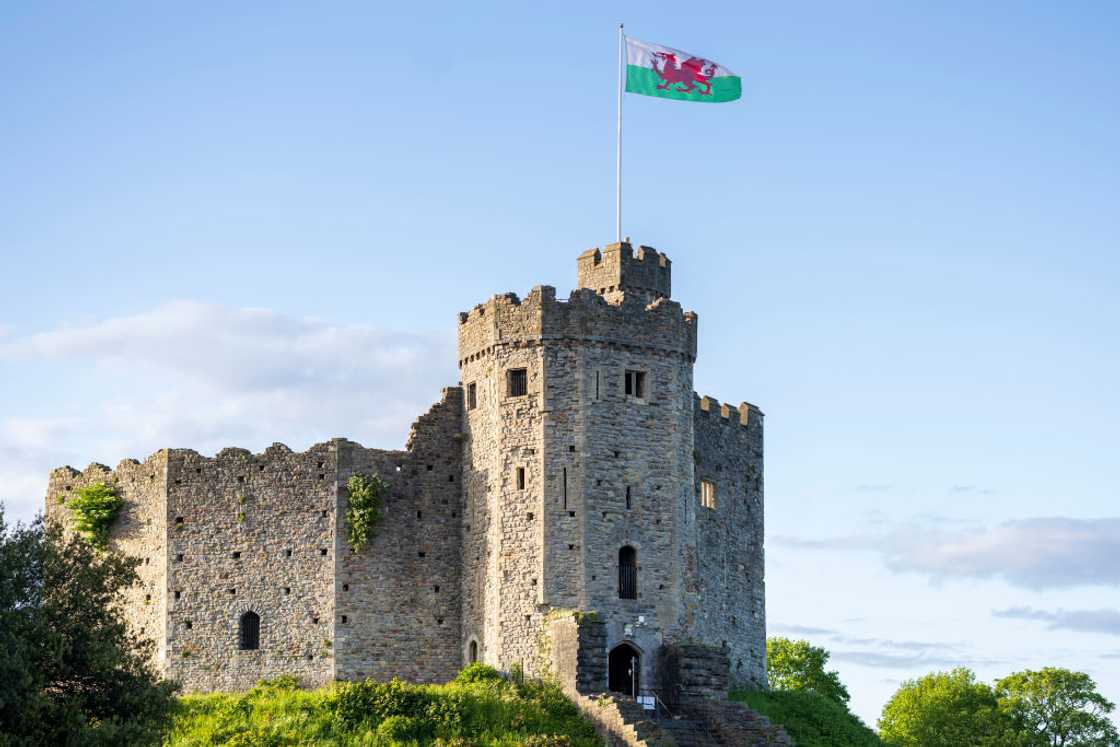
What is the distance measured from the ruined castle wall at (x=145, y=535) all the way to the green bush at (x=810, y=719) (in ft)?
65.6

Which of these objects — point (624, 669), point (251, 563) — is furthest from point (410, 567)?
point (624, 669)

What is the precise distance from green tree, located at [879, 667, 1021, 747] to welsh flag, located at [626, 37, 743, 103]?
1312 inches

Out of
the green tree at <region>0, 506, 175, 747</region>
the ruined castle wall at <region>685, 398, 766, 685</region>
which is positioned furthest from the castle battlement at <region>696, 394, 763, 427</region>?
the green tree at <region>0, 506, 175, 747</region>

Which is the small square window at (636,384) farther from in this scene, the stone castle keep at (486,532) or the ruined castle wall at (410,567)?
the ruined castle wall at (410,567)

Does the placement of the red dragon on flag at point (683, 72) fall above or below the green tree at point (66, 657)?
above

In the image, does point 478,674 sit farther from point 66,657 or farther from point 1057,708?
point 1057,708

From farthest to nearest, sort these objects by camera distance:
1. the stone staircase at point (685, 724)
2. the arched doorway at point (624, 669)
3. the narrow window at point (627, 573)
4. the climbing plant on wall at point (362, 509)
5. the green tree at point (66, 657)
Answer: the climbing plant on wall at point (362, 509) → the narrow window at point (627, 573) → the arched doorway at point (624, 669) → the stone staircase at point (685, 724) → the green tree at point (66, 657)

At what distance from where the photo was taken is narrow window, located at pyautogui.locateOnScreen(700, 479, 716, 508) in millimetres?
68438

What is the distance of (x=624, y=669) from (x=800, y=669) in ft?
93.1

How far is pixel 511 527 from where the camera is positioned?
6088cm

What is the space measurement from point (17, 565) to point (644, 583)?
22284 mm

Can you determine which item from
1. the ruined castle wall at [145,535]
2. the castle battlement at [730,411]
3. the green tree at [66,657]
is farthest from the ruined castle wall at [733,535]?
the green tree at [66,657]

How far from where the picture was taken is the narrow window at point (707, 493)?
225 feet

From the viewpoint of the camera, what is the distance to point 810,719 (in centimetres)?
6662
